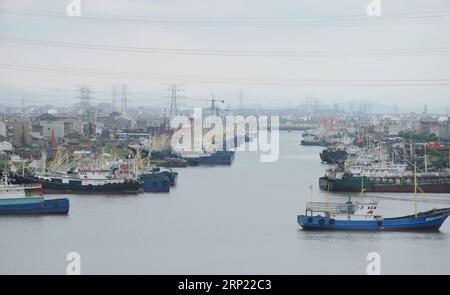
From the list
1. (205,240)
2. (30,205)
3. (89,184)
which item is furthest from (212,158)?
(205,240)

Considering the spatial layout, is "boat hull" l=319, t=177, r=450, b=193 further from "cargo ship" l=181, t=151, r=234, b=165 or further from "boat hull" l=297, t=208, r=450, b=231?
"cargo ship" l=181, t=151, r=234, b=165

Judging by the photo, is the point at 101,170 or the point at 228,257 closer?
the point at 228,257

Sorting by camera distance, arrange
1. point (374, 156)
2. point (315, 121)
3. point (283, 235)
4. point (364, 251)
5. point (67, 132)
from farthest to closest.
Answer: point (315, 121) → point (67, 132) → point (374, 156) → point (283, 235) → point (364, 251)

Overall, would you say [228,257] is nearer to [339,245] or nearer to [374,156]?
[339,245]

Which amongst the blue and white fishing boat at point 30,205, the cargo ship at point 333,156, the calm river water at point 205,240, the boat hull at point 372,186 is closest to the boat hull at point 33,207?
the blue and white fishing boat at point 30,205

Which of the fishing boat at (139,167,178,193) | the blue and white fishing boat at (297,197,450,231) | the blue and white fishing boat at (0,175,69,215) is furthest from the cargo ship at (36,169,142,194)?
the blue and white fishing boat at (297,197,450,231)

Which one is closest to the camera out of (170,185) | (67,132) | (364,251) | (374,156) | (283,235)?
(364,251)

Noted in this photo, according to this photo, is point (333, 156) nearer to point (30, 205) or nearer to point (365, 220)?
point (30, 205)
